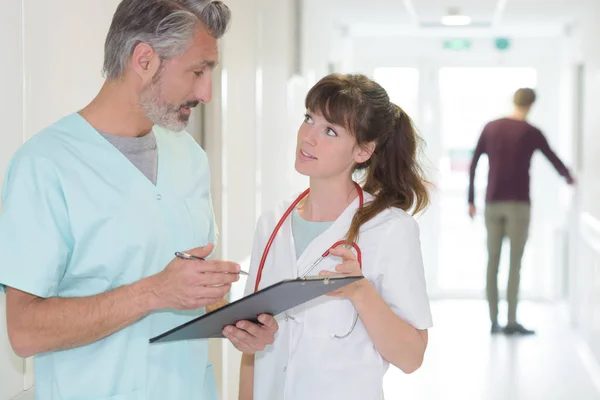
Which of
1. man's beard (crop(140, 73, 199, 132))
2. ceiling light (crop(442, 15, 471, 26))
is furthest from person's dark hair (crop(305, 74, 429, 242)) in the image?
ceiling light (crop(442, 15, 471, 26))

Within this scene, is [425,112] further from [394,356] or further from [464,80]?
[394,356]

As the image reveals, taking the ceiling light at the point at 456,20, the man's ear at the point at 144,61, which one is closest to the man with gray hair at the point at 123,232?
the man's ear at the point at 144,61

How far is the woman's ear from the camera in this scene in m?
1.78

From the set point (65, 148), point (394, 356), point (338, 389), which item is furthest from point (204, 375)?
point (65, 148)

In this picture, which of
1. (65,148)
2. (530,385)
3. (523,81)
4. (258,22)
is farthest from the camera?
(523,81)

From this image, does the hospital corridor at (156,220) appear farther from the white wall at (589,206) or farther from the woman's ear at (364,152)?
the white wall at (589,206)

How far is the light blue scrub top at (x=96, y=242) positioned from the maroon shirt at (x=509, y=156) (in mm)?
4628

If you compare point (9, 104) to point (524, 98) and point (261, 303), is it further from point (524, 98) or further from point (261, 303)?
point (524, 98)

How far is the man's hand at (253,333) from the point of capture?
5.00 ft

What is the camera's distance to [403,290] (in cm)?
165

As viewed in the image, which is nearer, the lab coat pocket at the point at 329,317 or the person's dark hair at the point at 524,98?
the lab coat pocket at the point at 329,317

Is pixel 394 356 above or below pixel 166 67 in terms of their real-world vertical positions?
below

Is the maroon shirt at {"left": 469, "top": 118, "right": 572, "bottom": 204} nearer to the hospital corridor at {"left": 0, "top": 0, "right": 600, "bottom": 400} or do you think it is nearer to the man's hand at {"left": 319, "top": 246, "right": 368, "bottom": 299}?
the hospital corridor at {"left": 0, "top": 0, "right": 600, "bottom": 400}

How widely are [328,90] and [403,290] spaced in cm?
46
